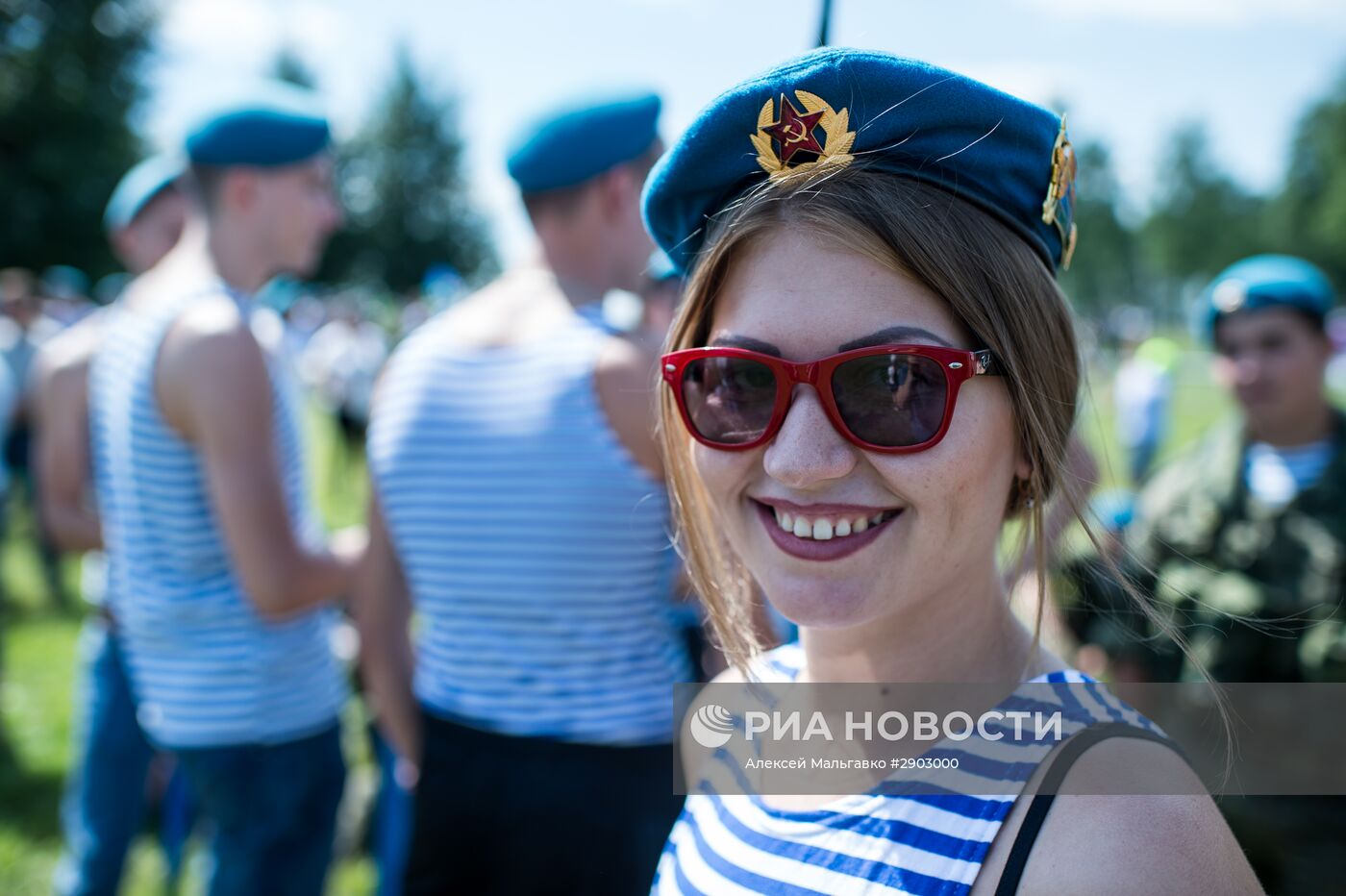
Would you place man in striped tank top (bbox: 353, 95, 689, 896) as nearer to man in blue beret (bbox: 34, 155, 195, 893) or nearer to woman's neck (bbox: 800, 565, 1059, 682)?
woman's neck (bbox: 800, 565, 1059, 682)

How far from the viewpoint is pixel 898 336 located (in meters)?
1.16

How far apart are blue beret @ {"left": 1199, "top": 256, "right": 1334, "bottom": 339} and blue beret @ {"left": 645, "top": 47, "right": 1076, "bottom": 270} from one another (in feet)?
10.1

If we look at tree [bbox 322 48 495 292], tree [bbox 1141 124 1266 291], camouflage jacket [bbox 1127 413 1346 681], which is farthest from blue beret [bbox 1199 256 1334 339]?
tree [bbox 1141 124 1266 291]

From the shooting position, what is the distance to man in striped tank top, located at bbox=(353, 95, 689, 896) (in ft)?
7.17

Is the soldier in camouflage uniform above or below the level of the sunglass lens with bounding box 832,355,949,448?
below

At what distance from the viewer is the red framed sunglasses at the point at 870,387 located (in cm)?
115

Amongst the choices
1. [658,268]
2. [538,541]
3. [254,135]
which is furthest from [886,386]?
[254,135]

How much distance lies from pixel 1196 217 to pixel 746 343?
82440 millimetres

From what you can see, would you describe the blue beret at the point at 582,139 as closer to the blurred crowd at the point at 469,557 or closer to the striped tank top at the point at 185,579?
the blurred crowd at the point at 469,557

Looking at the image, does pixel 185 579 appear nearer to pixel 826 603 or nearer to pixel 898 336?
pixel 826 603

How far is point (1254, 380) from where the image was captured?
11.9 ft

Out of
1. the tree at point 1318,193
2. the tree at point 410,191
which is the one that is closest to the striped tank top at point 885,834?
the tree at point 410,191
